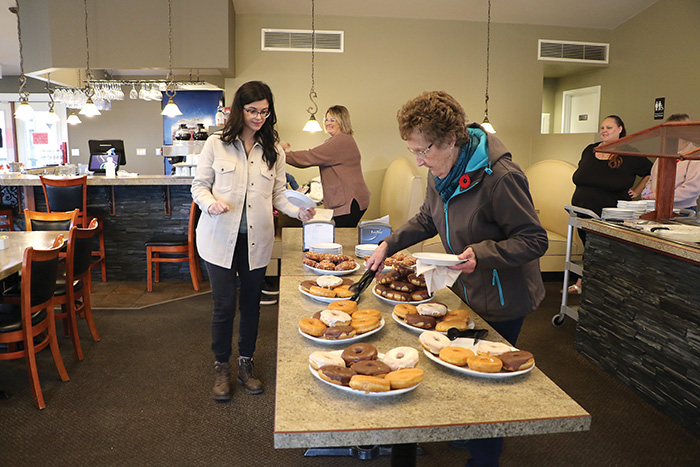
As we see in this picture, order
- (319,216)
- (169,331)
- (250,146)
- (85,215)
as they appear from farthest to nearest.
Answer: (85,215), (169,331), (319,216), (250,146)

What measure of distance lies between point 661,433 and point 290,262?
2.06 meters

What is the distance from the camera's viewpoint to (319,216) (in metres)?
2.99

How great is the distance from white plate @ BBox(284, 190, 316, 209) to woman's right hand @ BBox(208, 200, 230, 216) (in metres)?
0.36

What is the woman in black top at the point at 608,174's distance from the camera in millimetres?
4629

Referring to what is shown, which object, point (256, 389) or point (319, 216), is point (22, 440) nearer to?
point (256, 389)

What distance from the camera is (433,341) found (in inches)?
57.9

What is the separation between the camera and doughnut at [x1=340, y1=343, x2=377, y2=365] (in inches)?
53.2

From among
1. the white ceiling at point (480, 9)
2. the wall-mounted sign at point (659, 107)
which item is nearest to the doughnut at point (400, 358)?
the white ceiling at point (480, 9)

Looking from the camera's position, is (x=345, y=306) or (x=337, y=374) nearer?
(x=337, y=374)

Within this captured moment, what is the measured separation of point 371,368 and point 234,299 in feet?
5.52

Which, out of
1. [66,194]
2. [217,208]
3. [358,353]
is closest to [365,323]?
[358,353]

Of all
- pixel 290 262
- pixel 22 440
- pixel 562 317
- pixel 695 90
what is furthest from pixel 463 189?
pixel 695 90

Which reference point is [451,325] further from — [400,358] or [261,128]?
[261,128]

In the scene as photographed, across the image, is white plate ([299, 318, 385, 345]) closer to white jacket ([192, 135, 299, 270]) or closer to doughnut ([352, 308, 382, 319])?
doughnut ([352, 308, 382, 319])
